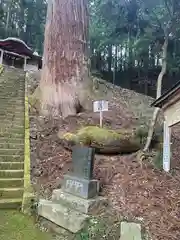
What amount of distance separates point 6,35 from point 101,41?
1102 cm

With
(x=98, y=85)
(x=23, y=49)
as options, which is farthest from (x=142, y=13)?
(x=23, y=49)

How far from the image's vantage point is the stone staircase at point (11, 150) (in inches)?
192

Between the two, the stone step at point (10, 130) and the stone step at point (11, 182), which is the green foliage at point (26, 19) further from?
the stone step at point (11, 182)

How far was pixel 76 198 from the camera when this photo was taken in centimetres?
427

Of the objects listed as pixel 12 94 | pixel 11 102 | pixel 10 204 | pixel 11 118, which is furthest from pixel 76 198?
pixel 12 94

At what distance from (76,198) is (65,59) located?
16.3 feet

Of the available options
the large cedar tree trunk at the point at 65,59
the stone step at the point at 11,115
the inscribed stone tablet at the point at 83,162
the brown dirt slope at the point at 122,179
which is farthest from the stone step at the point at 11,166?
the large cedar tree trunk at the point at 65,59

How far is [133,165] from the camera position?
18.1 ft

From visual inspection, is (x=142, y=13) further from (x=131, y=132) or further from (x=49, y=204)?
(x=49, y=204)

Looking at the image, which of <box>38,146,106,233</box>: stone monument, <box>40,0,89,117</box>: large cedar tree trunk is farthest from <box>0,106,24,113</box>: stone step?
<box>38,146,106,233</box>: stone monument

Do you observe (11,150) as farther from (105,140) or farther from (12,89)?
(12,89)

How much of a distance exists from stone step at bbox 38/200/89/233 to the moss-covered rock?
1.79 metres

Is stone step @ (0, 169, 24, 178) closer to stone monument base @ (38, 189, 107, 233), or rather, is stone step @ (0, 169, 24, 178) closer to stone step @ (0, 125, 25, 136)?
stone monument base @ (38, 189, 107, 233)

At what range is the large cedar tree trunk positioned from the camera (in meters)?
8.09
